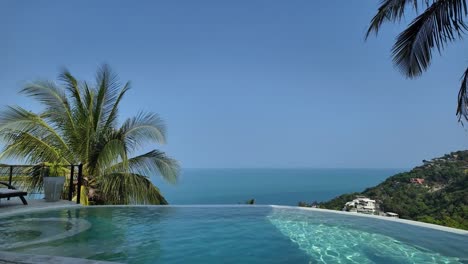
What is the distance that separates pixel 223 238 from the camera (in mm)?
5852

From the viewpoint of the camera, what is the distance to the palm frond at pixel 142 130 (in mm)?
10117

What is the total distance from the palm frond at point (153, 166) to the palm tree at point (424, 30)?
6724 millimetres

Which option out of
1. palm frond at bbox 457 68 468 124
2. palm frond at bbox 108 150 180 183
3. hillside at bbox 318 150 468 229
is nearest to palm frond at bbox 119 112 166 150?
palm frond at bbox 108 150 180 183

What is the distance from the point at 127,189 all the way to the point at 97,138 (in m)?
1.89

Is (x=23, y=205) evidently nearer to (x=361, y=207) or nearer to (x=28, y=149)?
(x=28, y=149)

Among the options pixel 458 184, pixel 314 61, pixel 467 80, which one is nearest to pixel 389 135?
Result: pixel 314 61

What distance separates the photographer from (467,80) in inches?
201

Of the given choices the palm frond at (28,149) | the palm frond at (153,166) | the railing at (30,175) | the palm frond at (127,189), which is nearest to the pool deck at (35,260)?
the railing at (30,175)

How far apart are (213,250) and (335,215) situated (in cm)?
422

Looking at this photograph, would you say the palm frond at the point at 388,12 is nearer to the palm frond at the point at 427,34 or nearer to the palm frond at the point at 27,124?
the palm frond at the point at 427,34

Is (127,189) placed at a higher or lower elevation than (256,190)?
higher

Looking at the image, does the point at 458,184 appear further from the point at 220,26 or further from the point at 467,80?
the point at 220,26

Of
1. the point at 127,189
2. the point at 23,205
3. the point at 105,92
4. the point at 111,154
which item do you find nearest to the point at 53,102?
the point at 105,92

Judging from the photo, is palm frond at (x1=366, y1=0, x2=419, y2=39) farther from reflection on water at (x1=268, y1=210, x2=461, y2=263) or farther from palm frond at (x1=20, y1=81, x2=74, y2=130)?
palm frond at (x1=20, y1=81, x2=74, y2=130)
